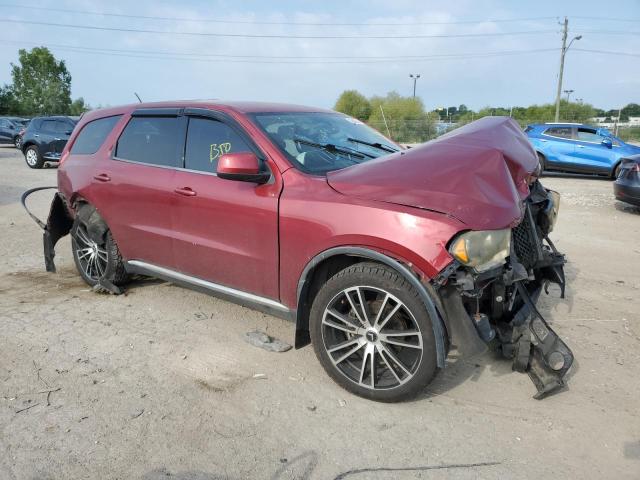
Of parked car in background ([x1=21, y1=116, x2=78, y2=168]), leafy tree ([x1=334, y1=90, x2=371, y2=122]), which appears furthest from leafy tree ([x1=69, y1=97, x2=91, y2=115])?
parked car in background ([x1=21, y1=116, x2=78, y2=168])

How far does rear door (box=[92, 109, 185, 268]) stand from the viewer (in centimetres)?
409

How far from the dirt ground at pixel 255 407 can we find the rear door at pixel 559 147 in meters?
10.8

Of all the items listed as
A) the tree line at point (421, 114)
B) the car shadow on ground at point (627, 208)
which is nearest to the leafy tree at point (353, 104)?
the tree line at point (421, 114)

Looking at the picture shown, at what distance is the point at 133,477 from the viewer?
8.01 ft

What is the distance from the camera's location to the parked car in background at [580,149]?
13.9 m

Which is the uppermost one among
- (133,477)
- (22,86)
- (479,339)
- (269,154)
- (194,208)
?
(22,86)

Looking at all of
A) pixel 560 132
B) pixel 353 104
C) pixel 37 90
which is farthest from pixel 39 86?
Result: pixel 560 132

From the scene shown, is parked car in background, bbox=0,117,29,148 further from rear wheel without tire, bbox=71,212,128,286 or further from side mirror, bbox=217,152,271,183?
side mirror, bbox=217,152,271,183

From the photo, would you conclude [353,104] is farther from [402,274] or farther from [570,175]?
[402,274]

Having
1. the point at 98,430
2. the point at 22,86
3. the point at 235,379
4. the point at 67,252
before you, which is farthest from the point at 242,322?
the point at 22,86

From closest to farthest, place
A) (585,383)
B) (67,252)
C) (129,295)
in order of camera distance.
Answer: (585,383)
(129,295)
(67,252)

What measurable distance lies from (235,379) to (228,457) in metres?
0.78

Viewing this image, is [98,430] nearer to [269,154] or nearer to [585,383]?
[269,154]

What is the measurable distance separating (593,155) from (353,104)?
32.4 meters
